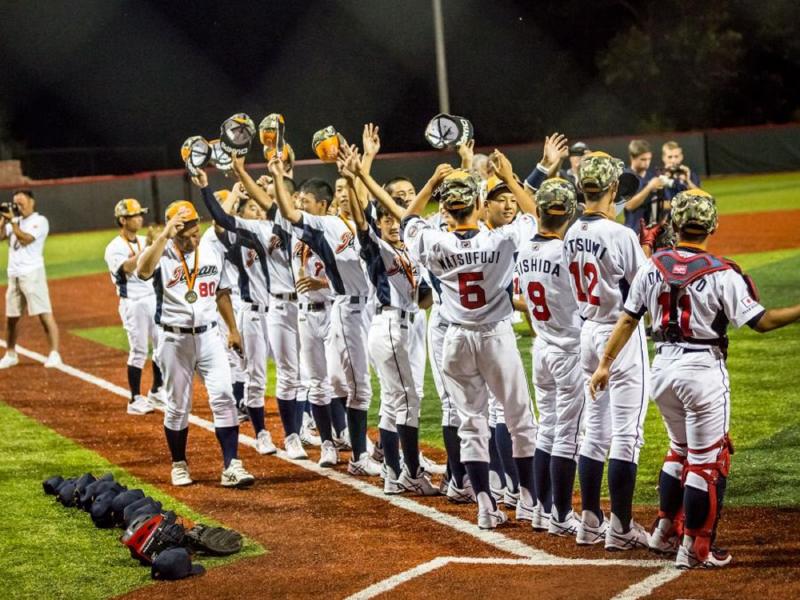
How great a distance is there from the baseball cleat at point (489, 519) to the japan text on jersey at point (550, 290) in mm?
1072

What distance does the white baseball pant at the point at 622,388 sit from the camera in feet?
19.9

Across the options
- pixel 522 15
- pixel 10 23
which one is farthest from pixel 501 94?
pixel 10 23

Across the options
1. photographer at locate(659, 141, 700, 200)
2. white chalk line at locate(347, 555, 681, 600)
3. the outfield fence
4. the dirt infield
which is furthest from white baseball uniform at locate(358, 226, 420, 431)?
the outfield fence

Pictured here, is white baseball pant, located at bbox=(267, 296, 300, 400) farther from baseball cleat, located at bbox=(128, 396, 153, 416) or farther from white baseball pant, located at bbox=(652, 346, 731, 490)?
white baseball pant, located at bbox=(652, 346, 731, 490)

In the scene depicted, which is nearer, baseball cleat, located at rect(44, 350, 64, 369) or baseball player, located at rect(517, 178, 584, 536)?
baseball player, located at rect(517, 178, 584, 536)

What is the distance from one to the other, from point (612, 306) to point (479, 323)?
89 cm

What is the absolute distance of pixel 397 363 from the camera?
25.1ft

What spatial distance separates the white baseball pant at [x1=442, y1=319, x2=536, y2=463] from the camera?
6645 mm

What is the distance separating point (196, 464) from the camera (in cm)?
903

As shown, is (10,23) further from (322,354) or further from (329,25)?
(322,354)

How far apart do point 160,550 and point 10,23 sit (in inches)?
1634

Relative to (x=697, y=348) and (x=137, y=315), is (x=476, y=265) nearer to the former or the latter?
(x=697, y=348)

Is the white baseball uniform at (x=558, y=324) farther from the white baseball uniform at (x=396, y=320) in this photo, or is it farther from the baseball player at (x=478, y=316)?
the white baseball uniform at (x=396, y=320)

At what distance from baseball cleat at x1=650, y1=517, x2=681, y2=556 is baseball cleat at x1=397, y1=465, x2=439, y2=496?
77.1 inches
